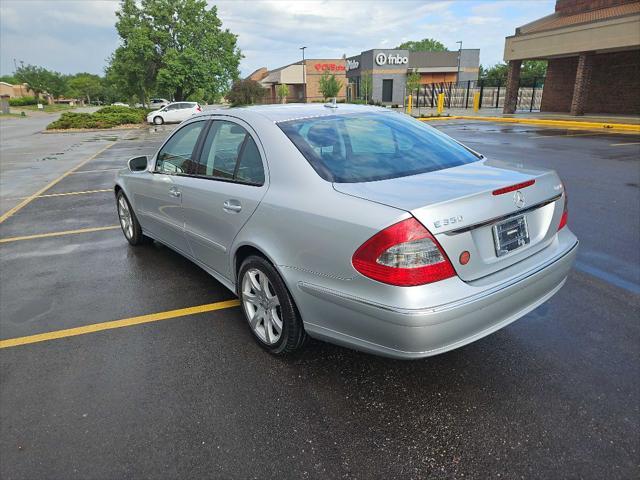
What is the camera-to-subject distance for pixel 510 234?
2525 millimetres

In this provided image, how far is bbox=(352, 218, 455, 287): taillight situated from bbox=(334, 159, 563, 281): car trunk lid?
2.1 inches

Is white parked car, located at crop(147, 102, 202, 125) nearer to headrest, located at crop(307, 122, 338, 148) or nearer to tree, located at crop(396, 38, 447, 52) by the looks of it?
headrest, located at crop(307, 122, 338, 148)

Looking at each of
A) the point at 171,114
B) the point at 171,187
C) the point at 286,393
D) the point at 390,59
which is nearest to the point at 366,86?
the point at 390,59

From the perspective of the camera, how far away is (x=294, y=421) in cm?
250

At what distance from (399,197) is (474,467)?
53.6 inches

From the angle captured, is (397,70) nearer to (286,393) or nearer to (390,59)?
(390,59)

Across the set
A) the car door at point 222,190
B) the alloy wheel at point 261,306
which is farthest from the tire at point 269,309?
the car door at point 222,190

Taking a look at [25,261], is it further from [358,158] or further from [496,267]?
[496,267]

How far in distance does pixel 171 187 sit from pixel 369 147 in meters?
1.87

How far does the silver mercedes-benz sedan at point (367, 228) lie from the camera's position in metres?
2.23

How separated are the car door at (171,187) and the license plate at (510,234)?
2496mm

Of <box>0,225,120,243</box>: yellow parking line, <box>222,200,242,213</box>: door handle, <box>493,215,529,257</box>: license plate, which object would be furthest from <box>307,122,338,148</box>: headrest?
<box>0,225,120,243</box>: yellow parking line

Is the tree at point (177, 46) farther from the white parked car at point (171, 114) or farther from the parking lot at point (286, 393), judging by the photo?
the parking lot at point (286, 393)

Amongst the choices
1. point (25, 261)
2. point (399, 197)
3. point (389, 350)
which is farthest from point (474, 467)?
point (25, 261)
